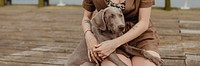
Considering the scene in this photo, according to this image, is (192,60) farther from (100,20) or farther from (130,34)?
(100,20)

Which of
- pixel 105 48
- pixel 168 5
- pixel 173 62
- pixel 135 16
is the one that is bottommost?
pixel 173 62

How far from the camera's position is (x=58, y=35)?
3414mm

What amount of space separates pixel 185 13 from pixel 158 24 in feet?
2.70

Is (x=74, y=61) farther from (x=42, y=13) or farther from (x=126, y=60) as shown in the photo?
(x=42, y=13)

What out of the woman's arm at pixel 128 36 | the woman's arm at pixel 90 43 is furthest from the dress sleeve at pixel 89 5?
the woman's arm at pixel 128 36

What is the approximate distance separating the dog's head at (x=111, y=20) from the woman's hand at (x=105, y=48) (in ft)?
0.18

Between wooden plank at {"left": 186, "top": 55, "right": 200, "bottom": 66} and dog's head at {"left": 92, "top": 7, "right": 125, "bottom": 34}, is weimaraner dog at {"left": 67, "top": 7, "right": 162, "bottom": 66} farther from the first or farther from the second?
wooden plank at {"left": 186, "top": 55, "right": 200, "bottom": 66}

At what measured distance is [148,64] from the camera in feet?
5.44

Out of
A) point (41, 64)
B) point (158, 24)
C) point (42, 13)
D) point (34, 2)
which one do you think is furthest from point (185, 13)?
point (41, 64)

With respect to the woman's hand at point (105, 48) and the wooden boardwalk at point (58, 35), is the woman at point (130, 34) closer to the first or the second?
the woman's hand at point (105, 48)

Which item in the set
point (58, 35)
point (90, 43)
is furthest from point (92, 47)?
point (58, 35)

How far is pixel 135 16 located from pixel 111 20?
0.84 ft

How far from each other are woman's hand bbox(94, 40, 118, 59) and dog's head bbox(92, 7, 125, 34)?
0.18 ft

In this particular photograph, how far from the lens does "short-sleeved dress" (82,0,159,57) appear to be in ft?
5.54
